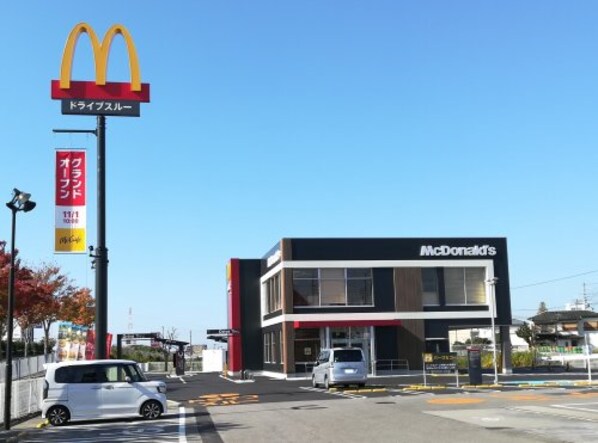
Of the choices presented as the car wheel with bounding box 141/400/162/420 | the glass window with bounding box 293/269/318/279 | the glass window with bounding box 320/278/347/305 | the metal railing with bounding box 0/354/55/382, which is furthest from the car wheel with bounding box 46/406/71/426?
the glass window with bounding box 320/278/347/305

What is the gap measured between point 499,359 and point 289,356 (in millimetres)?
13212

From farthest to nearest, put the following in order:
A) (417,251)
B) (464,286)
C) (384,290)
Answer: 1. (464,286)
2. (417,251)
3. (384,290)

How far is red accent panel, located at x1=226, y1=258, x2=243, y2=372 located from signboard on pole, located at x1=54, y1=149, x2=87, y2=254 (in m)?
31.2

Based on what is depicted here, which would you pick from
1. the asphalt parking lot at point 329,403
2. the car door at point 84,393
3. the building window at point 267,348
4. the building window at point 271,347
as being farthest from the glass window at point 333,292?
the car door at point 84,393

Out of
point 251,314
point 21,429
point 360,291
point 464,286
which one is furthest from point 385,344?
point 21,429

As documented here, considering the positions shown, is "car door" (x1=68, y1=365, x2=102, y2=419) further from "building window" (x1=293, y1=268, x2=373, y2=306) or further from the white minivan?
"building window" (x1=293, y1=268, x2=373, y2=306)

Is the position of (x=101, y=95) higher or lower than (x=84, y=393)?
higher

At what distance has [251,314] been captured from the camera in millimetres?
53438

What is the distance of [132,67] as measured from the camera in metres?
25.4

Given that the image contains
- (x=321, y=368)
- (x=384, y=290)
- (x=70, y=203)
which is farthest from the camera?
(x=384, y=290)

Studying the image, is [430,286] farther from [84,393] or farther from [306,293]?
[84,393]

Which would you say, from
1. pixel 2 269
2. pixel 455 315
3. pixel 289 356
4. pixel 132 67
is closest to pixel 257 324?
pixel 289 356

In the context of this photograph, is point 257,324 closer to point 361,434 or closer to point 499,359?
point 499,359

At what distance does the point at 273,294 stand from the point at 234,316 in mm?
6518
